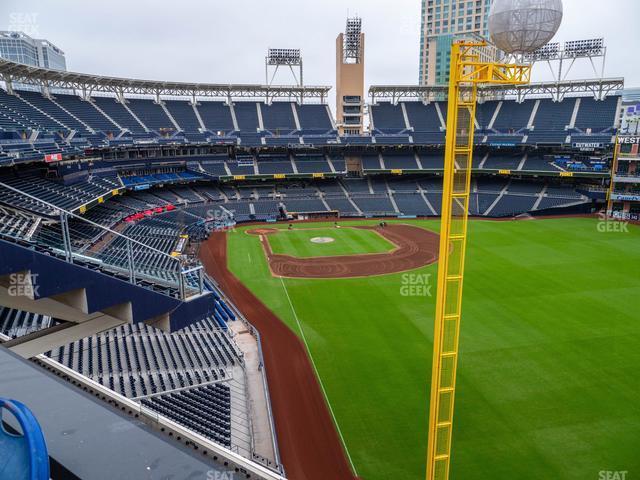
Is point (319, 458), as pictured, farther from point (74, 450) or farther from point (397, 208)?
point (397, 208)

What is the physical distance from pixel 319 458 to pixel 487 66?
1350 cm

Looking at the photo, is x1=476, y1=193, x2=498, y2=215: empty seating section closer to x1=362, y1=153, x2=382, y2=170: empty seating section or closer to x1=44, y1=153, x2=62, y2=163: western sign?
x1=362, y1=153, x2=382, y2=170: empty seating section

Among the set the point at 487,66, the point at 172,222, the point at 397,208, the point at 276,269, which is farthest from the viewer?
the point at 397,208

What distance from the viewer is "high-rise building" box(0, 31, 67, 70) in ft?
373

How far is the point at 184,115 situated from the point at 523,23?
65096 millimetres

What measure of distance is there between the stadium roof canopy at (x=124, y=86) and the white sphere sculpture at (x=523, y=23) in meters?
49.3

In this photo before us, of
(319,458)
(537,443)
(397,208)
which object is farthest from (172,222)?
(537,443)

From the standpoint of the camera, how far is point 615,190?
2292 inches

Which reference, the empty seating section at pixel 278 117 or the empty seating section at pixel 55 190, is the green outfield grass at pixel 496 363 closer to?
the empty seating section at pixel 55 190

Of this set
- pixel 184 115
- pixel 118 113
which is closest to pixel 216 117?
pixel 184 115

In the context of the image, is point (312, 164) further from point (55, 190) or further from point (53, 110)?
point (55, 190)

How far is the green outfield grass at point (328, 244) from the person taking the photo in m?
42.6

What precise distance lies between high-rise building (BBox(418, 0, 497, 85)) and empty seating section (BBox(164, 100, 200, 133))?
76.5 meters

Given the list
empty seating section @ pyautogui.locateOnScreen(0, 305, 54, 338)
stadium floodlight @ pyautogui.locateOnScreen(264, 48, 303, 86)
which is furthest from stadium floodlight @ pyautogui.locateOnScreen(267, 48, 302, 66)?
empty seating section @ pyautogui.locateOnScreen(0, 305, 54, 338)
